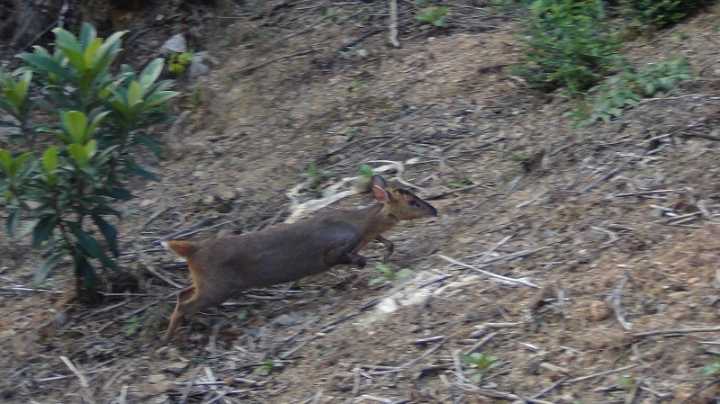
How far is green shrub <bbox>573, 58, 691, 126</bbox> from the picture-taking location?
7301 mm

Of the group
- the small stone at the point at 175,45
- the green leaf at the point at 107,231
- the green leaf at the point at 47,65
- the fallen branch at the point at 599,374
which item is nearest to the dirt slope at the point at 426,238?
the fallen branch at the point at 599,374

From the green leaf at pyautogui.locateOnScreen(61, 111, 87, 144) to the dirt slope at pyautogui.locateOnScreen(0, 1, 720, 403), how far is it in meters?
1.16

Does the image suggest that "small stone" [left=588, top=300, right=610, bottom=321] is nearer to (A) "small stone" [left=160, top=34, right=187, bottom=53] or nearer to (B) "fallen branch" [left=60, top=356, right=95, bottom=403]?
(B) "fallen branch" [left=60, top=356, right=95, bottom=403]

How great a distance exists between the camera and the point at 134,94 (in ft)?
20.3

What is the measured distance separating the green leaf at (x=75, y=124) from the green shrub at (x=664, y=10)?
406 centimetres

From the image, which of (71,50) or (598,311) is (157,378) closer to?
(71,50)

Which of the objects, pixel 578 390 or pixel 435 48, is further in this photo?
pixel 435 48

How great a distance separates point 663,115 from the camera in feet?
23.1

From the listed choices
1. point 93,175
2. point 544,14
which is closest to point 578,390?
point 93,175

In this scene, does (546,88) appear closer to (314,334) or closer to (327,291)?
(327,291)

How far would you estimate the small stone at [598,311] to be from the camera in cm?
539

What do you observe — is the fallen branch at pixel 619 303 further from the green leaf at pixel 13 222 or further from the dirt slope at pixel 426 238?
the green leaf at pixel 13 222

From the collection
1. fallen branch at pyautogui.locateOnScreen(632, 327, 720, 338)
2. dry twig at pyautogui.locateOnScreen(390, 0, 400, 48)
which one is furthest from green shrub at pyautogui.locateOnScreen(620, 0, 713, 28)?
fallen branch at pyautogui.locateOnScreen(632, 327, 720, 338)

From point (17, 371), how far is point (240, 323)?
1.22 meters
